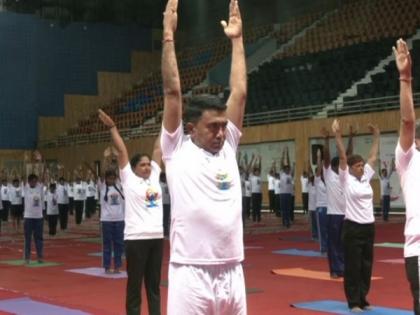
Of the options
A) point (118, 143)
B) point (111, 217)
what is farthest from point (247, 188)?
point (118, 143)

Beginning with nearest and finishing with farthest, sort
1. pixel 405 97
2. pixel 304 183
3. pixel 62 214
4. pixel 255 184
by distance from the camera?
pixel 405 97, pixel 62 214, pixel 304 183, pixel 255 184

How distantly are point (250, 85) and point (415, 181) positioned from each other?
95.6ft

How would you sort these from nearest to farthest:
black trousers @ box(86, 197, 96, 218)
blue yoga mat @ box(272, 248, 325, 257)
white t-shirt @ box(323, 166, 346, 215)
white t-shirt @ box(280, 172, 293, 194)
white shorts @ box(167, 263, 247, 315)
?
1. white shorts @ box(167, 263, 247, 315)
2. white t-shirt @ box(323, 166, 346, 215)
3. blue yoga mat @ box(272, 248, 325, 257)
4. white t-shirt @ box(280, 172, 293, 194)
5. black trousers @ box(86, 197, 96, 218)

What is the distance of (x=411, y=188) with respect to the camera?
5008 millimetres

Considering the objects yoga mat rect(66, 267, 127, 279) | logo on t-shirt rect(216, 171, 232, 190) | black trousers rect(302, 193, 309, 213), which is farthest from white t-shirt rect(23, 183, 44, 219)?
black trousers rect(302, 193, 309, 213)

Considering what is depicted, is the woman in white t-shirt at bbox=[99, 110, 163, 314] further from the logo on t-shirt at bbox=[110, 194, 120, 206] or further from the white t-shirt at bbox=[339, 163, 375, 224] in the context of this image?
the logo on t-shirt at bbox=[110, 194, 120, 206]

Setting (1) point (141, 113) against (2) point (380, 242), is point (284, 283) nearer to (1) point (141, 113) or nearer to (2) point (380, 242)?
(2) point (380, 242)

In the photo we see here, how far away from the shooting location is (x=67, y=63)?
4031 centimetres

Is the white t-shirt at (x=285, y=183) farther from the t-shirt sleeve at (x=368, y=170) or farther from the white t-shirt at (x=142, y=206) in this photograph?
the white t-shirt at (x=142, y=206)

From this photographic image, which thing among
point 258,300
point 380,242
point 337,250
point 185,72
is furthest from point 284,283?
point 185,72

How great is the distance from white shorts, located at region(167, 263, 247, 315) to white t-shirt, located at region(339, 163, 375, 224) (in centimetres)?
500

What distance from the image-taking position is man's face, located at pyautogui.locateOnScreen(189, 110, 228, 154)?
13.6ft

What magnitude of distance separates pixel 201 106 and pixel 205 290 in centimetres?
101

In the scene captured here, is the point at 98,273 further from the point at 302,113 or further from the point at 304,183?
the point at 302,113
